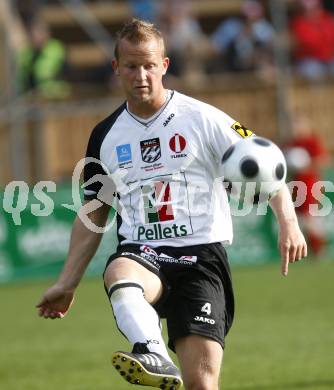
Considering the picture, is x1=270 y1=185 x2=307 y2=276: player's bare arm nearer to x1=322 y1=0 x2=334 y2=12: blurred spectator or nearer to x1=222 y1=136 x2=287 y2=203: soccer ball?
x1=222 y1=136 x2=287 y2=203: soccer ball

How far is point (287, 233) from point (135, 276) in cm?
81

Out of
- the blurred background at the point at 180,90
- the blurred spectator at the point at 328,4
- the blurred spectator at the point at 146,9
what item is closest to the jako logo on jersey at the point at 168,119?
the blurred background at the point at 180,90

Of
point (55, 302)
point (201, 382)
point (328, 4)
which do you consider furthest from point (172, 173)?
point (328, 4)

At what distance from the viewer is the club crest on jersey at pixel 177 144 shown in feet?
20.5

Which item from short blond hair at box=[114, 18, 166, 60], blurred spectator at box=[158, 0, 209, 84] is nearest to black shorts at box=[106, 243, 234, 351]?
short blond hair at box=[114, 18, 166, 60]

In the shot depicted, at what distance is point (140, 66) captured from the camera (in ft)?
19.9

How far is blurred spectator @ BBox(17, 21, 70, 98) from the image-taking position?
59.1ft

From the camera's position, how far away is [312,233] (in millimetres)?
19000

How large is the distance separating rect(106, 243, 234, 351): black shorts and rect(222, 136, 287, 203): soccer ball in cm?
44

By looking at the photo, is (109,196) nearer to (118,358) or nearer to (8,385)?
(118,358)

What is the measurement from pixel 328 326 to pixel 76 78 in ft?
29.5

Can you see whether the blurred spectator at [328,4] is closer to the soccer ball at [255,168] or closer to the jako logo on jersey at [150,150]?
the jako logo on jersey at [150,150]

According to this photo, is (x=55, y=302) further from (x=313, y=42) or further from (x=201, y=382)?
(x=313, y=42)

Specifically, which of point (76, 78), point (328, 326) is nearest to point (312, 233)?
point (76, 78)
